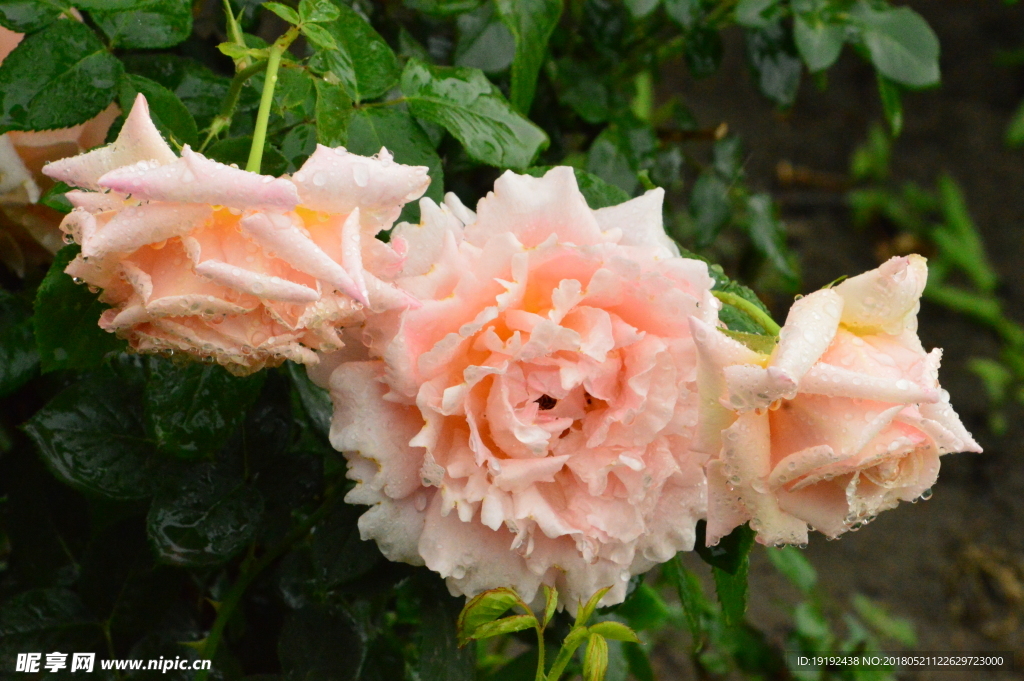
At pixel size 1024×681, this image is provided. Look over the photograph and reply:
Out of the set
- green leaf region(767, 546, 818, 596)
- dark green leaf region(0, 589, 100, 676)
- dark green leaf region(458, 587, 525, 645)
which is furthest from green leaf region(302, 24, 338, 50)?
green leaf region(767, 546, 818, 596)

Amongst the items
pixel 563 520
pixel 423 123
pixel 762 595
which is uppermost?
pixel 423 123

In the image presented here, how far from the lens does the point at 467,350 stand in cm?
50

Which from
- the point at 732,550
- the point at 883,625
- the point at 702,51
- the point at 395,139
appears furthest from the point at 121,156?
the point at 883,625

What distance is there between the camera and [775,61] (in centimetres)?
98

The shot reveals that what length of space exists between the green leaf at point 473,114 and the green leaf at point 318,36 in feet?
0.31

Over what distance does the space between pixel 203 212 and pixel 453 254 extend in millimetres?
137

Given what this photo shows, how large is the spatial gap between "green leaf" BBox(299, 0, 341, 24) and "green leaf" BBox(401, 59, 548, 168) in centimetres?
10

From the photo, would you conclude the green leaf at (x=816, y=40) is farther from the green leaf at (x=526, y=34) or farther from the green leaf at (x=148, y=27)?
the green leaf at (x=148, y=27)

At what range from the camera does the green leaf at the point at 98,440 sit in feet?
2.11

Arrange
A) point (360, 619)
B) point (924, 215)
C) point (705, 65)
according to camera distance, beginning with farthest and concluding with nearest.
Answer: point (924, 215), point (705, 65), point (360, 619)

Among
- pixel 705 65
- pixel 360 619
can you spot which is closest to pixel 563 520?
pixel 360 619

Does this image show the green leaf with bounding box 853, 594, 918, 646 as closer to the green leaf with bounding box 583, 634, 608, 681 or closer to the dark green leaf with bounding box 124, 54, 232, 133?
the green leaf with bounding box 583, 634, 608, 681

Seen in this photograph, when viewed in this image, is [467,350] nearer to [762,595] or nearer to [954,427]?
[954,427]

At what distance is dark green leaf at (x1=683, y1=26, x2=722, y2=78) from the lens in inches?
37.6
